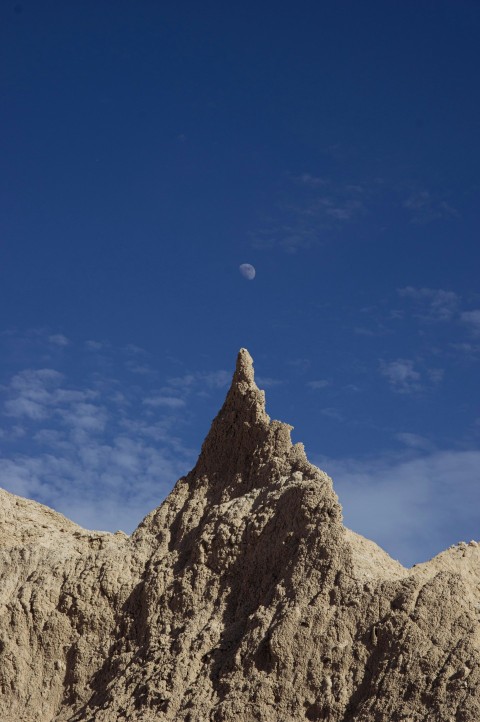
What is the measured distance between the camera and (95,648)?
76.5ft

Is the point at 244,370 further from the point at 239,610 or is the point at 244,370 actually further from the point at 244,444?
the point at 239,610

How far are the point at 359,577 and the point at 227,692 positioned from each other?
3.16 meters

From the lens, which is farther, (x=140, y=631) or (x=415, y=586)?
(x=140, y=631)

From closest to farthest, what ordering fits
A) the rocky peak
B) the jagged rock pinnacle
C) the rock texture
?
the rock texture
the rocky peak
the jagged rock pinnacle

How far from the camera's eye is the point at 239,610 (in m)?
22.1

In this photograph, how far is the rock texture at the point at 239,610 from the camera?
19.7m

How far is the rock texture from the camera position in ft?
64.6

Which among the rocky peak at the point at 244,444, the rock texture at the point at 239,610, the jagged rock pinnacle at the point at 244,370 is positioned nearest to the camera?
the rock texture at the point at 239,610

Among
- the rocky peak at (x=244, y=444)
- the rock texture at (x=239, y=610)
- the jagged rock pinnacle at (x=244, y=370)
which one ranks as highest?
the jagged rock pinnacle at (x=244, y=370)

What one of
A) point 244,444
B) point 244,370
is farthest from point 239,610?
point 244,370

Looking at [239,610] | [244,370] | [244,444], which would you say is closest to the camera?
[239,610]

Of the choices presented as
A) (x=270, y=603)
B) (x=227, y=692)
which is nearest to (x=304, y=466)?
(x=270, y=603)

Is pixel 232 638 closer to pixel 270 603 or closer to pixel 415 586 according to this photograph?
pixel 270 603

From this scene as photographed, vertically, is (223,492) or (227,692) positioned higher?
(223,492)
